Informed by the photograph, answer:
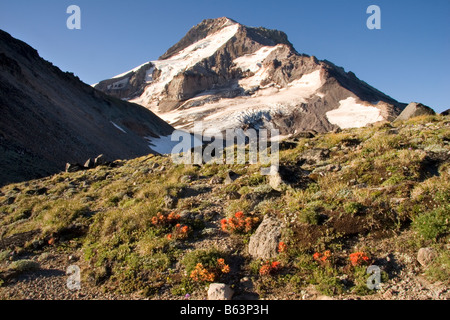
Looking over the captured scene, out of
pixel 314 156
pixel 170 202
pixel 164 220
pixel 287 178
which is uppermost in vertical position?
pixel 314 156

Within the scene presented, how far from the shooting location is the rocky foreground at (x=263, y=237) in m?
5.30

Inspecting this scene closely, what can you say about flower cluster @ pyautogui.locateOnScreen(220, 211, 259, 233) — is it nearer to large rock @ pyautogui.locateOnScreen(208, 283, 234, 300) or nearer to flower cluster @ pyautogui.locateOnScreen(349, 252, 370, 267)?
large rock @ pyautogui.locateOnScreen(208, 283, 234, 300)

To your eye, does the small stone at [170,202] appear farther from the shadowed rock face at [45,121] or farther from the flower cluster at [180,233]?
the shadowed rock face at [45,121]

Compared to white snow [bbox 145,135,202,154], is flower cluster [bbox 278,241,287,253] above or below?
below

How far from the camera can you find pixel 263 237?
658cm

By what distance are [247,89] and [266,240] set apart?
381 ft

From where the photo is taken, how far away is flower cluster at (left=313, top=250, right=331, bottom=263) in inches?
218

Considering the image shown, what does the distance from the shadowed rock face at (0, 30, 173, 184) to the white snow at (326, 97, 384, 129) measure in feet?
193

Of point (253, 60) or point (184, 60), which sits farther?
point (184, 60)

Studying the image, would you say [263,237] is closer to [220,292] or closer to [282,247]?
[282,247]

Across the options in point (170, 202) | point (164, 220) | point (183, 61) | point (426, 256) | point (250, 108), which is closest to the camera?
point (426, 256)

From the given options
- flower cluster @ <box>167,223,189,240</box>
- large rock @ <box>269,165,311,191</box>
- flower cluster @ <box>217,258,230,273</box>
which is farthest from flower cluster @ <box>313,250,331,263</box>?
large rock @ <box>269,165,311,191</box>

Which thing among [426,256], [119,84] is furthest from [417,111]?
[119,84]
